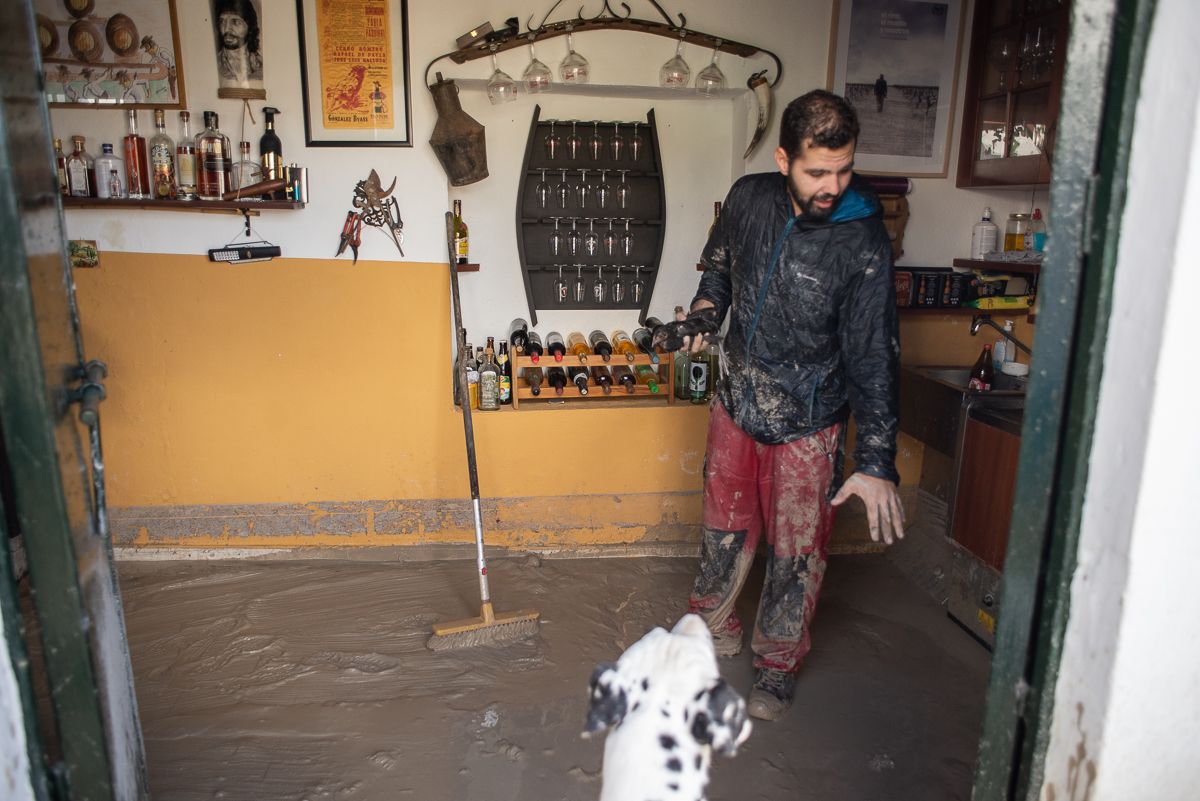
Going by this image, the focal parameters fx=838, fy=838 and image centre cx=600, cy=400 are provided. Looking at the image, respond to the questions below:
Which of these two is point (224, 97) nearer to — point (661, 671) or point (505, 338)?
point (505, 338)

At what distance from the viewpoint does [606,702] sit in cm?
134

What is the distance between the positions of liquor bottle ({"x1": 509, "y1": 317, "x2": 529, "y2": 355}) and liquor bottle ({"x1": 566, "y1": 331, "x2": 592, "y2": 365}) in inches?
8.3

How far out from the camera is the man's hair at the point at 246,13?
3340mm

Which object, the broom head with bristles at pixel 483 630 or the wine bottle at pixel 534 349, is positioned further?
the wine bottle at pixel 534 349

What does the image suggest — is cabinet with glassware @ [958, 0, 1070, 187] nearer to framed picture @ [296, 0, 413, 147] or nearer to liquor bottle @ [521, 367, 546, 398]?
liquor bottle @ [521, 367, 546, 398]

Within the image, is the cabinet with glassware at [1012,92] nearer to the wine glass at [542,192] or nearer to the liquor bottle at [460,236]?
the wine glass at [542,192]

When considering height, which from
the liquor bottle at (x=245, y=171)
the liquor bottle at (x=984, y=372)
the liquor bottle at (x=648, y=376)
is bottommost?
the liquor bottle at (x=648, y=376)

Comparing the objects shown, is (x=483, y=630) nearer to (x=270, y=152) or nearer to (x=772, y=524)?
(x=772, y=524)

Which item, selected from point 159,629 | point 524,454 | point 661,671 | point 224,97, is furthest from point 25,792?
point 224,97

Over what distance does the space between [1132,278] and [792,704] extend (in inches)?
79.8

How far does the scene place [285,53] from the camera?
11.2 ft

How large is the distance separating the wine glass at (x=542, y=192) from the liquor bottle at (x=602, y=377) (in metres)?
0.81

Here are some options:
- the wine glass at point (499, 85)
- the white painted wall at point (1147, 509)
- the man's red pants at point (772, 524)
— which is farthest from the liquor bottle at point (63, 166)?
the white painted wall at point (1147, 509)

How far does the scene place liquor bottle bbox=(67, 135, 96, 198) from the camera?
3354 millimetres
